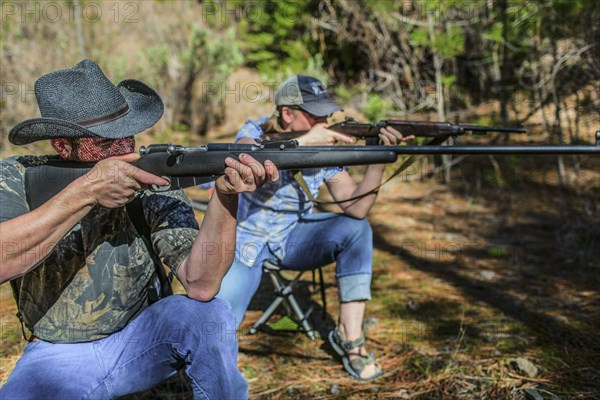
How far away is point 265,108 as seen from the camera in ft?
35.6

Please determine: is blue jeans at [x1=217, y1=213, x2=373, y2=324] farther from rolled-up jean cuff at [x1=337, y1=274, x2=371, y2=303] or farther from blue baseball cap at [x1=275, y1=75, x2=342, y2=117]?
blue baseball cap at [x1=275, y1=75, x2=342, y2=117]

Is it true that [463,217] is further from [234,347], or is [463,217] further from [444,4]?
[234,347]

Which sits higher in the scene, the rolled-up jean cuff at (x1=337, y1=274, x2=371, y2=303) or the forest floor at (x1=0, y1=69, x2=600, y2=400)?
the rolled-up jean cuff at (x1=337, y1=274, x2=371, y2=303)

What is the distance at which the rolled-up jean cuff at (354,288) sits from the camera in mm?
3506

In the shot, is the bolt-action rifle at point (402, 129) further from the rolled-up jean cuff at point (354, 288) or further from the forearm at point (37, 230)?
the forearm at point (37, 230)

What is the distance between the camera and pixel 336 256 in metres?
3.58

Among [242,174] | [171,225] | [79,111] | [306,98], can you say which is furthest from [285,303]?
[79,111]

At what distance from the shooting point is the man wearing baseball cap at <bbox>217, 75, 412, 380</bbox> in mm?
3496

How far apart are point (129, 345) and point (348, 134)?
83.9 inches

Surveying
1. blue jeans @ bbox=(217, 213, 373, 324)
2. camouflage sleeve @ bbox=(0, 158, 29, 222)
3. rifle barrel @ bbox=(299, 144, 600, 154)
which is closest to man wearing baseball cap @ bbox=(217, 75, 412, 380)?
blue jeans @ bbox=(217, 213, 373, 324)

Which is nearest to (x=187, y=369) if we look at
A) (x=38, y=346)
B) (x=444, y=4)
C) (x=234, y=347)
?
(x=234, y=347)

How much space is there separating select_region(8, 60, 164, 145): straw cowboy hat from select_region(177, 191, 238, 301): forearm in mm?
461

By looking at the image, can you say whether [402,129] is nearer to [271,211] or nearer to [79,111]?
[271,211]

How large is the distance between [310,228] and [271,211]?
0.28m
